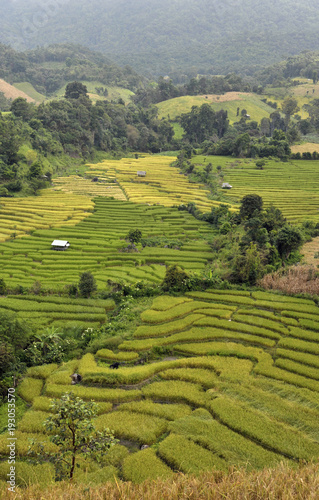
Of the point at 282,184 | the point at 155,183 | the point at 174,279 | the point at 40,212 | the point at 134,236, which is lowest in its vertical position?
the point at 174,279

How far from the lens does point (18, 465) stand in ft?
37.3

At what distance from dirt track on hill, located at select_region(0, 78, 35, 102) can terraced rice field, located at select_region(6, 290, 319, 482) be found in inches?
4311

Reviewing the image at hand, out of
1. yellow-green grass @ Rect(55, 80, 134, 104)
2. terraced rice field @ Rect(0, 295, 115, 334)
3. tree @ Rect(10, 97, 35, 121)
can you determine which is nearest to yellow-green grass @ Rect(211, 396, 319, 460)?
terraced rice field @ Rect(0, 295, 115, 334)

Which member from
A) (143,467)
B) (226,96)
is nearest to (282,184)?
(143,467)

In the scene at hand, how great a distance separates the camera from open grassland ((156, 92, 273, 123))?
103750 millimetres

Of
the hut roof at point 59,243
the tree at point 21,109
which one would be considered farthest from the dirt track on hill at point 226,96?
the hut roof at point 59,243

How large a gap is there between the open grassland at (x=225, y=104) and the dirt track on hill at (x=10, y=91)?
137ft

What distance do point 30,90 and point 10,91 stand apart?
850cm

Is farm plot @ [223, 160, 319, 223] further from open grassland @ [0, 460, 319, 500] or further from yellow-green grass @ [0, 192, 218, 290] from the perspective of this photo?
open grassland @ [0, 460, 319, 500]

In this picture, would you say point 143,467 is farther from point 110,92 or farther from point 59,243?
point 110,92

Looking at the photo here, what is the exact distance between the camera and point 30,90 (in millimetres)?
120000

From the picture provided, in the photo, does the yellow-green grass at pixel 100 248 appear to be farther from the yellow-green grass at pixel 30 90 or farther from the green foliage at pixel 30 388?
the yellow-green grass at pixel 30 90

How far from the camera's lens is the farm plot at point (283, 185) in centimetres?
4547

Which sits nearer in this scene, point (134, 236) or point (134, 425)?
point (134, 425)
